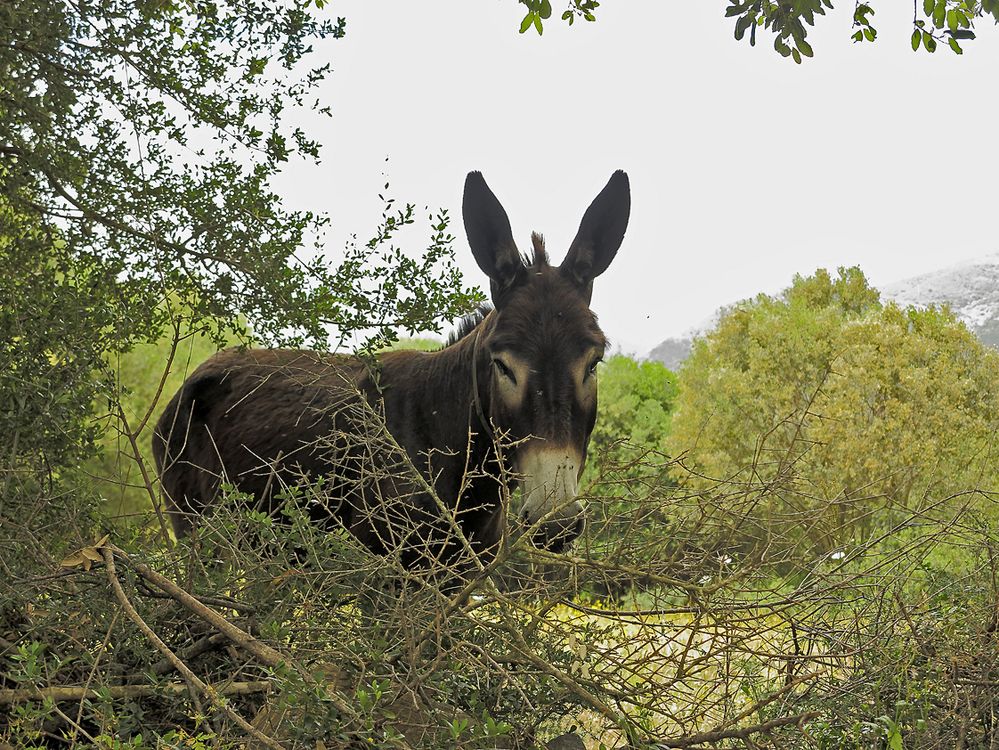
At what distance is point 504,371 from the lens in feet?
15.6

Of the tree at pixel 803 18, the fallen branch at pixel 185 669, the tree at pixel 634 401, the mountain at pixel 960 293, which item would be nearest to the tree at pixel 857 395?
the tree at pixel 634 401

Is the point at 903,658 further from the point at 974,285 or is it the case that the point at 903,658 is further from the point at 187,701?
the point at 974,285

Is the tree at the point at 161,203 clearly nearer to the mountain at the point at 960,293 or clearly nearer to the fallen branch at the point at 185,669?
the fallen branch at the point at 185,669

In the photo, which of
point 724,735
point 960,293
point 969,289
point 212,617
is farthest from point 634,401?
point 969,289

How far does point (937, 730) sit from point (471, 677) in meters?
2.06

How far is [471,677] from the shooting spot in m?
3.36

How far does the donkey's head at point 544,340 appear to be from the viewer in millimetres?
4297

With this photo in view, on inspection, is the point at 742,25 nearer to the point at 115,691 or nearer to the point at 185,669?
the point at 185,669

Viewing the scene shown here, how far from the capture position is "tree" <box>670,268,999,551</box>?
45.1ft

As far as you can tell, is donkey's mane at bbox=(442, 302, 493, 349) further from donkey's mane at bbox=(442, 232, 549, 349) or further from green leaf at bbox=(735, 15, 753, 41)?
green leaf at bbox=(735, 15, 753, 41)

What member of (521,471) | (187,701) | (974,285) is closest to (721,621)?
(521,471)

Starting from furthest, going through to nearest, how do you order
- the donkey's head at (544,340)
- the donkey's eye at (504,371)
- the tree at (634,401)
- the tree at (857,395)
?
the tree at (634,401) < the tree at (857,395) < the donkey's eye at (504,371) < the donkey's head at (544,340)

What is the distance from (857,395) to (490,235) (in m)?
11.0

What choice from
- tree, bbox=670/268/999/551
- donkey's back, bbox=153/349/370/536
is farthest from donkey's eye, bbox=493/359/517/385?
tree, bbox=670/268/999/551
